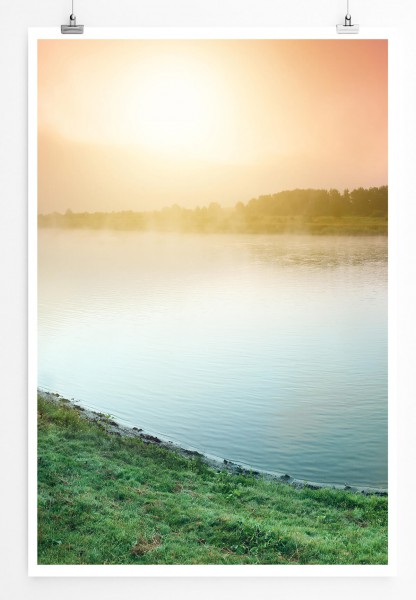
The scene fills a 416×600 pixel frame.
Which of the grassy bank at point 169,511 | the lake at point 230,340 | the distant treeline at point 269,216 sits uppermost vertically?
the distant treeline at point 269,216

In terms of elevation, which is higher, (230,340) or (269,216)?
(269,216)

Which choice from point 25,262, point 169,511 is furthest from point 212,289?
point 169,511

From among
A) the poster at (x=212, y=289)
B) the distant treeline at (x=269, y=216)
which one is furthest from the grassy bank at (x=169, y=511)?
the distant treeline at (x=269, y=216)

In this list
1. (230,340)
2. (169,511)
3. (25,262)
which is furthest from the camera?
(230,340)

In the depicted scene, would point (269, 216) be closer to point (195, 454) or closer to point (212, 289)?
point (212, 289)

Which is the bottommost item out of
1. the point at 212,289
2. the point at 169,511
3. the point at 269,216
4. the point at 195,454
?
the point at 169,511

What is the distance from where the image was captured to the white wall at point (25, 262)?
2908 mm

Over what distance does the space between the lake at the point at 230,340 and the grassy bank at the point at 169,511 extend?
0.13 meters

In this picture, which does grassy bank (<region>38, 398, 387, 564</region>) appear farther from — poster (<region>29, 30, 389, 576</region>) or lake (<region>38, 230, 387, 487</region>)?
lake (<region>38, 230, 387, 487</region>)

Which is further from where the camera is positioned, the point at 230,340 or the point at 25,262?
the point at 230,340

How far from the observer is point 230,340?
344 centimetres

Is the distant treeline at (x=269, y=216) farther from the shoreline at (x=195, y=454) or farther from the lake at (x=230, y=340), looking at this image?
the shoreline at (x=195, y=454)

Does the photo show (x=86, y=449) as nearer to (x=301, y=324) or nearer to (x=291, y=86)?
(x=301, y=324)

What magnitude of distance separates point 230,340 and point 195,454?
609 mm
